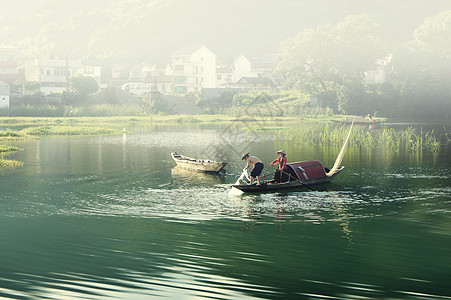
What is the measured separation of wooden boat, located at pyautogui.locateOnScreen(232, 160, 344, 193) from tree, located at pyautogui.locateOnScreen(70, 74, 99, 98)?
89685 mm

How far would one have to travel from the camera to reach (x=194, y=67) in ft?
503

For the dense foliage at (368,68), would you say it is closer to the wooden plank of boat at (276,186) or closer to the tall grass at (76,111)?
the tall grass at (76,111)

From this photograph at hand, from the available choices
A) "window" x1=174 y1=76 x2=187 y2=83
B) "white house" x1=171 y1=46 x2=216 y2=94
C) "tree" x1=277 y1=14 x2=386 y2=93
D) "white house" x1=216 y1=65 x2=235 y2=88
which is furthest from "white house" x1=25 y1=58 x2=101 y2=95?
"tree" x1=277 y1=14 x2=386 y2=93

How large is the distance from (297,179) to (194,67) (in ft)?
419

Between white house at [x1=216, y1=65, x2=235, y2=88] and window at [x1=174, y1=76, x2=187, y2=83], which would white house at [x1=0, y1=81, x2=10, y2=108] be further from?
white house at [x1=216, y1=65, x2=235, y2=88]

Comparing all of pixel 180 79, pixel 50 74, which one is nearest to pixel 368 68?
pixel 180 79

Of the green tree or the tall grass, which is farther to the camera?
the green tree

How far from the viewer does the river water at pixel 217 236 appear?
48.4ft

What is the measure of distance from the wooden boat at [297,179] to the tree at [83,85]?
89.7 meters

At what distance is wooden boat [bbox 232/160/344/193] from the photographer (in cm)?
2710

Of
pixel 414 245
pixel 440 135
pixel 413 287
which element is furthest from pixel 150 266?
pixel 440 135

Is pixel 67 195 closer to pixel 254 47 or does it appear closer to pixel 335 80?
pixel 335 80

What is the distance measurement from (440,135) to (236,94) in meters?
62.0

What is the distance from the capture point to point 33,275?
15.6 m
